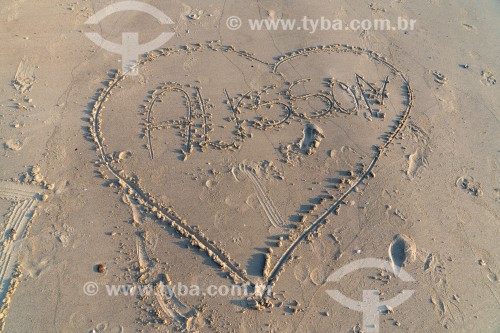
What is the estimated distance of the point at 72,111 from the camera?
620 cm

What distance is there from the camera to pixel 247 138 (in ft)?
20.0

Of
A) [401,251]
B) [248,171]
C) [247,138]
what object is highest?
[247,138]

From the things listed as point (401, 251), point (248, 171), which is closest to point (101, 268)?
point (248, 171)

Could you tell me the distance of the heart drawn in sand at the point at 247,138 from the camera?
5.40m

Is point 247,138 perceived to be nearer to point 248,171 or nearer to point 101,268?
point 248,171

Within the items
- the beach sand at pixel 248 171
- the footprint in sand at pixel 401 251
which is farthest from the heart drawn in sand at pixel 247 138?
the footprint in sand at pixel 401 251

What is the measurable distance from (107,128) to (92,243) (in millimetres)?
1909

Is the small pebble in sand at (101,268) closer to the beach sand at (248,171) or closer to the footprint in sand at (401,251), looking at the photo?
the beach sand at (248,171)

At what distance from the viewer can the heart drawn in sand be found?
17.7 feet

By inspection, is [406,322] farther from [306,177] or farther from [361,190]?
[306,177]

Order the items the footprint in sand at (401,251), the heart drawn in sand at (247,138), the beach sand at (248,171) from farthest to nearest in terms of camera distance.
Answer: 1. the heart drawn in sand at (247,138)
2. the footprint in sand at (401,251)
3. the beach sand at (248,171)

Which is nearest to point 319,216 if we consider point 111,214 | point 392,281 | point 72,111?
point 392,281

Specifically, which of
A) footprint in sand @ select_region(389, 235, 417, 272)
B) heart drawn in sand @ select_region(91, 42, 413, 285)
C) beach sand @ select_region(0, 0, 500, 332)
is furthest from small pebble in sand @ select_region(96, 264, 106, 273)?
footprint in sand @ select_region(389, 235, 417, 272)

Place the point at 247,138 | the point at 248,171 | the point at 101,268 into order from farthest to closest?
the point at 247,138, the point at 248,171, the point at 101,268
